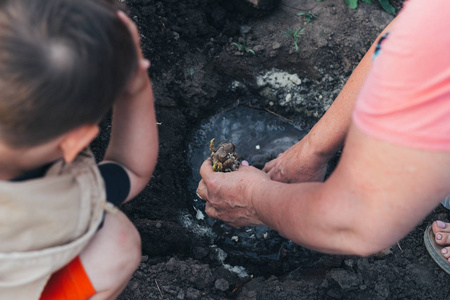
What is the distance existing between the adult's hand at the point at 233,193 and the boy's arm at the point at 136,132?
42 cm

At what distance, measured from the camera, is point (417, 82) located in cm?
92

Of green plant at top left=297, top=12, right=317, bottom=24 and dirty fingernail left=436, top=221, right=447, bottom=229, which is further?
green plant at top left=297, top=12, right=317, bottom=24

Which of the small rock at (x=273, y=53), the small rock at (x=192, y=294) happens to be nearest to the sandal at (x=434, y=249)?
the small rock at (x=192, y=294)

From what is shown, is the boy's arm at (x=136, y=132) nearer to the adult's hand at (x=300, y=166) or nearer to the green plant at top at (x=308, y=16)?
the adult's hand at (x=300, y=166)

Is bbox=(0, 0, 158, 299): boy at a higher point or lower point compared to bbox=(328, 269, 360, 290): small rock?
higher

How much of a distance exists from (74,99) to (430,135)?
85 centimetres

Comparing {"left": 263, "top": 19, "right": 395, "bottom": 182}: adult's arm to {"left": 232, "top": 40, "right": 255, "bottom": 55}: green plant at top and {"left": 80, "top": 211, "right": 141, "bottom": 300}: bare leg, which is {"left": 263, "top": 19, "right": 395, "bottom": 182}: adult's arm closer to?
{"left": 232, "top": 40, "right": 255, "bottom": 55}: green plant at top

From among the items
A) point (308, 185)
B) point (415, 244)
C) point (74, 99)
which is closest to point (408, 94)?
point (308, 185)

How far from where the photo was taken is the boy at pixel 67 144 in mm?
826

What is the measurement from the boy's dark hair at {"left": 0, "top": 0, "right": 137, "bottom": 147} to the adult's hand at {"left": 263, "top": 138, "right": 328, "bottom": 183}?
113cm

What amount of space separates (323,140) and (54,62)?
1.23m

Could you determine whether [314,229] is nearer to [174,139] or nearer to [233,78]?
[174,139]

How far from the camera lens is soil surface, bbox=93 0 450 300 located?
1834 mm

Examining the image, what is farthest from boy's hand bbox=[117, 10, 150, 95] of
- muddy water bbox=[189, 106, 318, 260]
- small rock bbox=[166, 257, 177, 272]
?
muddy water bbox=[189, 106, 318, 260]
